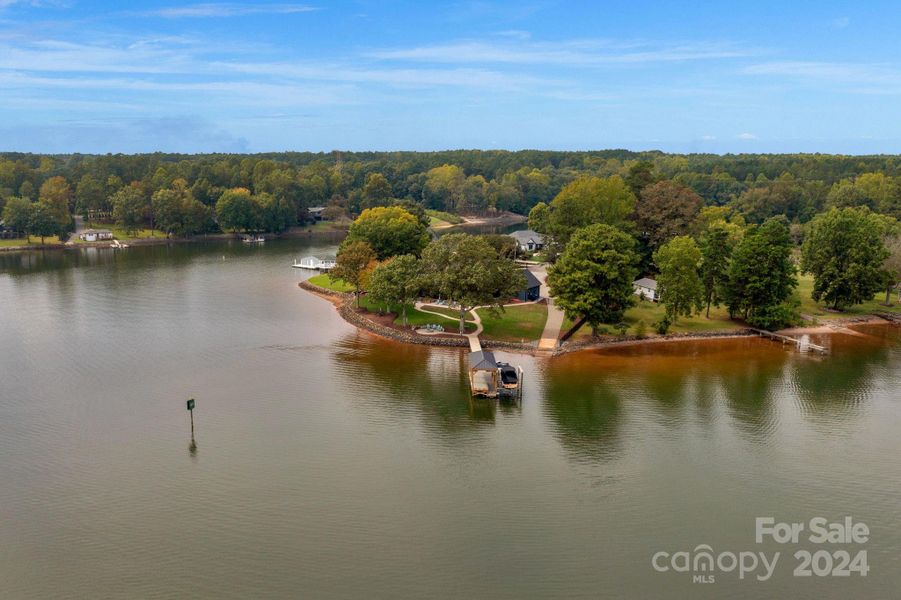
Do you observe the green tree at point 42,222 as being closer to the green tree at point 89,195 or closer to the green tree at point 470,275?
the green tree at point 89,195

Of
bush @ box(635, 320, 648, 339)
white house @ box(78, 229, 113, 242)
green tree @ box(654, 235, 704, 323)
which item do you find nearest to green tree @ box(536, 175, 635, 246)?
green tree @ box(654, 235, 704, 323)

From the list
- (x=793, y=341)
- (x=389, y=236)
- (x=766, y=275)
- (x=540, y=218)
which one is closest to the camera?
(x=793, y=341)

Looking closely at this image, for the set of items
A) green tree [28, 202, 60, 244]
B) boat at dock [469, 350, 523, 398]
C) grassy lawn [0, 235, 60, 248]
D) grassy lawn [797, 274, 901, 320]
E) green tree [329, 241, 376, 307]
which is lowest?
boat at dock [469, 350, 523, 398]

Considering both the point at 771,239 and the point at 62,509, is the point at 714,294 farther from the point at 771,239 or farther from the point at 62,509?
the point at 62,509

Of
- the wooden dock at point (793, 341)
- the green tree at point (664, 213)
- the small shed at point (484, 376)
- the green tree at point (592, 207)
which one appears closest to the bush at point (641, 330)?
the wooden dock at point (793, 341)

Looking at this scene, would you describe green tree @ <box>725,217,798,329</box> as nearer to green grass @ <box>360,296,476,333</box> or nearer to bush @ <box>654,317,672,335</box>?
bush @ <box>654,317,672,335</box>

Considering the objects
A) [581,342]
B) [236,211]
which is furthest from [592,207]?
[236,211]

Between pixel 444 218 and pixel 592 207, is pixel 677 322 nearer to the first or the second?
pixel 592 207
